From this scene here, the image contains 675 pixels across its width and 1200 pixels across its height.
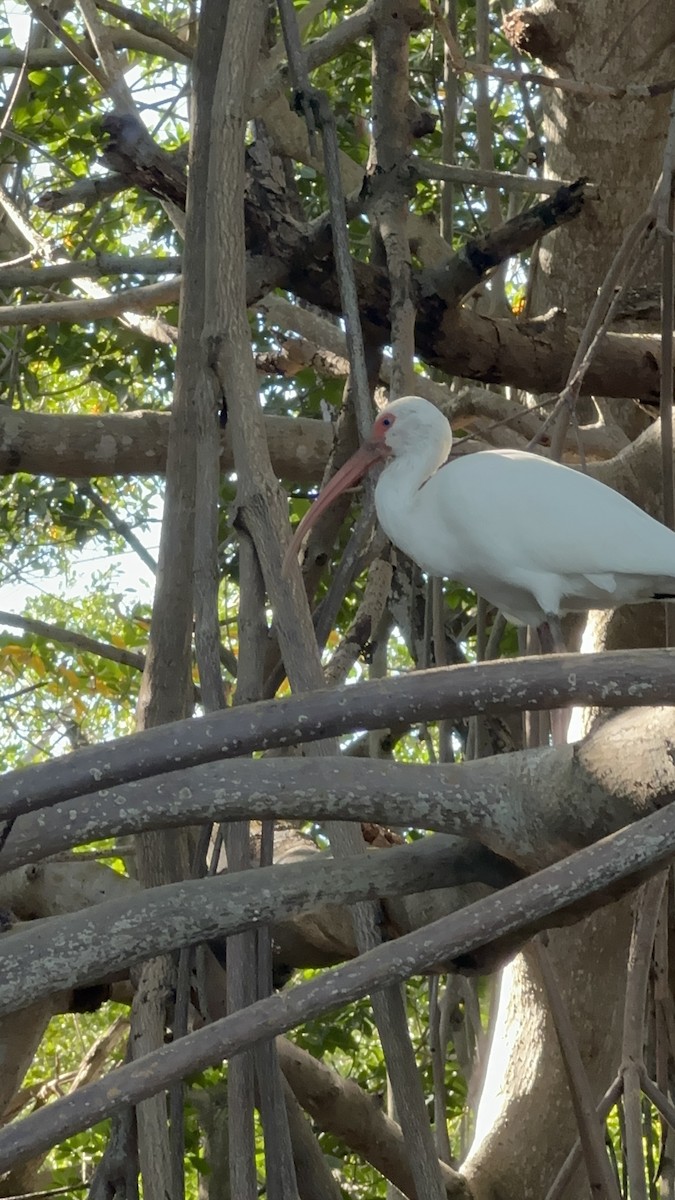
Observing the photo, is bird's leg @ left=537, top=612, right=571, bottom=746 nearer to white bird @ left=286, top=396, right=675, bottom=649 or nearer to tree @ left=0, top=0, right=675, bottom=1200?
white bird @ left=286, top=396, right=675, bottom=649

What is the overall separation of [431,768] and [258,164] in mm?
1518

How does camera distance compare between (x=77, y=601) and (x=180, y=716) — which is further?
(x=77, y=601)

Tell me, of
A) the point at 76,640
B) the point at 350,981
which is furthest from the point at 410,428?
the point at 350,981

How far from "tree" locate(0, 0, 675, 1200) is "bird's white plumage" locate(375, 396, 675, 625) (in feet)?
0.37

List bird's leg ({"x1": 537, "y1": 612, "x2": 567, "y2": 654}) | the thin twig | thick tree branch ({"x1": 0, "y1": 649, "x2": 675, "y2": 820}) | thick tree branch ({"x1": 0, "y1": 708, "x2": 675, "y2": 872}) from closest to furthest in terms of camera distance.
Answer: thick tree branch ({"x1": 0, "y1": 649, "x2": 675, "y2": 820}), thick tree branch ({"x1": 0, "y1": 708, "x2": 675, "y2": 872}), the thin twig, bird's leg ({"x1": 537, "y1": 612, "x2": 567, "y2": 654})

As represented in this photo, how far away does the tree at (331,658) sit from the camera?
1.10m

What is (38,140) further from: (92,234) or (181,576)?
(181,576)

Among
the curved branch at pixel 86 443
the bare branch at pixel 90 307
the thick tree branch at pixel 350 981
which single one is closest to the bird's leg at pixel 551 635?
the curved branch at pixel 86 443

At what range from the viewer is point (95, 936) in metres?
1.15

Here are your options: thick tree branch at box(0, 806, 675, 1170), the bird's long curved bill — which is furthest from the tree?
the bird's long curved bill

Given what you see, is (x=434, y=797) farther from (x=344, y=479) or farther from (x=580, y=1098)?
(x=344, y=479)

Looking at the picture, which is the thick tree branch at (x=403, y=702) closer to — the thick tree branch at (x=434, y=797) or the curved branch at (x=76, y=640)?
the thick tree branch at (x=434, y=797)

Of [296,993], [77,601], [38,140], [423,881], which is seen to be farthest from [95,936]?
[77,601]

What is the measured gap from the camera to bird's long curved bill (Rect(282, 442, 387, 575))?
261 cm
